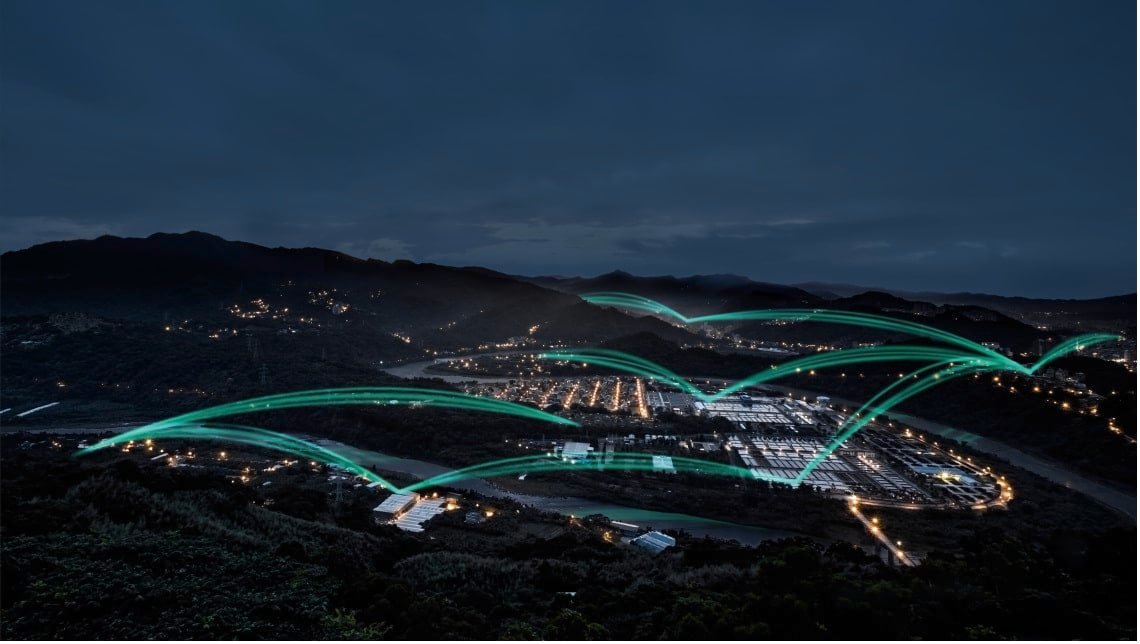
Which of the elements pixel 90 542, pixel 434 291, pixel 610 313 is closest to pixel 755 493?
Answer: pixel 90 542

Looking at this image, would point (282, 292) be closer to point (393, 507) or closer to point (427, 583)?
point (393, 507)

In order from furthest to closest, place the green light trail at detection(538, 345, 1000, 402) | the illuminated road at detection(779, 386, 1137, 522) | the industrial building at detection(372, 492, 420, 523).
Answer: the green light trail at detection(538, 345, 1000, 402)
the illuminated road at detection(779, 386, 1137, 522)
the industrial building at detection(372, 492, 420, 523)

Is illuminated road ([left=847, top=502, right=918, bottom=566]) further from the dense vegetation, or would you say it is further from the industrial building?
the industrial building

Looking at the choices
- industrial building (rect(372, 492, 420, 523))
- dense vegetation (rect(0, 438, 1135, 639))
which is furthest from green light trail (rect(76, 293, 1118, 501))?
dense vegetation (rect(0, 438, 1135, 639))

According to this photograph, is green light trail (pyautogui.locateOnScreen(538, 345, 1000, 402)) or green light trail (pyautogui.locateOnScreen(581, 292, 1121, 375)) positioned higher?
green light trail (pyautogui.locateOnScreen(581, 292, 1121, 375))

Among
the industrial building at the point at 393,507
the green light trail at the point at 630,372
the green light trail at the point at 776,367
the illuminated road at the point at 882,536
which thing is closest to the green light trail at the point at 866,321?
the green light trail at the point at 630,372

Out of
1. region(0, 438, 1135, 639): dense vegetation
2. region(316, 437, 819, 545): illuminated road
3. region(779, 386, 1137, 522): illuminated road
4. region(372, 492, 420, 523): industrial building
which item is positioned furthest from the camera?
region(779, 386, 1137, 522): illuminated road

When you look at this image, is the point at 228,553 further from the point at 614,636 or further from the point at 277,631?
the point at 614,636

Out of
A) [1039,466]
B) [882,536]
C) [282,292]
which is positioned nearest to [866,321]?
[1039,466]

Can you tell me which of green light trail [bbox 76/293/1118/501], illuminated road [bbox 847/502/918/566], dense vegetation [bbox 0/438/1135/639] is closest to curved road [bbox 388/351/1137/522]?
green light trail [bbox 76/293/1118/501]

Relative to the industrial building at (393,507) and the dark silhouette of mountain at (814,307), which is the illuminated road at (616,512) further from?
the dark silhouette of mountain at (814,307)

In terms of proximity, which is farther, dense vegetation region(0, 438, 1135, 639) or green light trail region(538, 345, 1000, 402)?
green light trail region(538, 345, 1000, 402)

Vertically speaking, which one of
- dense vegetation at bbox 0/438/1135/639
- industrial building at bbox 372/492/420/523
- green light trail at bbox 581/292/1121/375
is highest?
green light trail at bbox 581/292/1121/375
